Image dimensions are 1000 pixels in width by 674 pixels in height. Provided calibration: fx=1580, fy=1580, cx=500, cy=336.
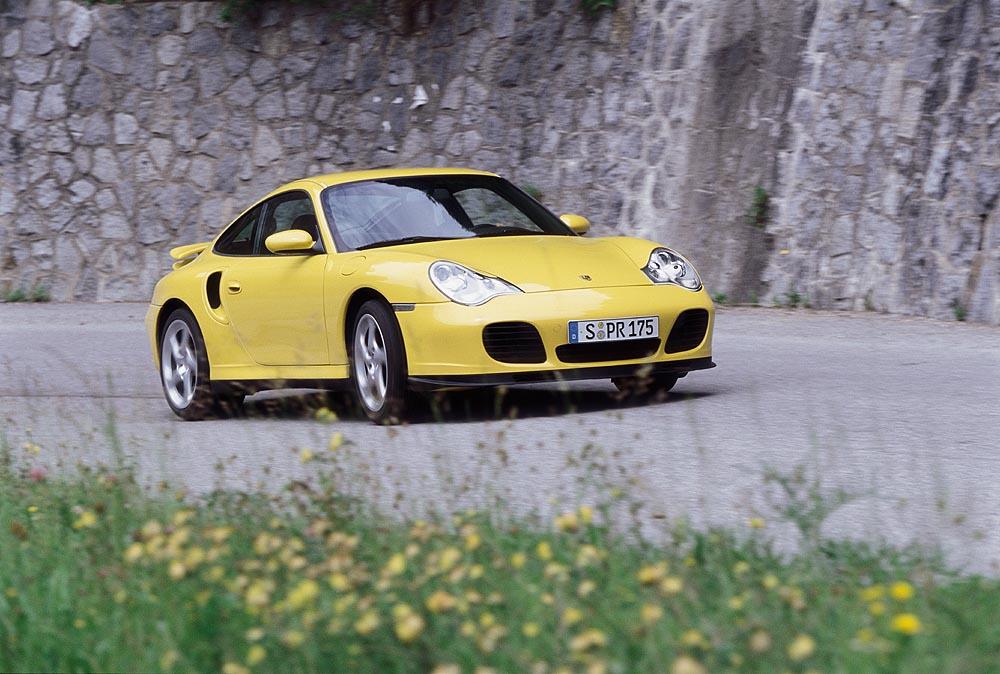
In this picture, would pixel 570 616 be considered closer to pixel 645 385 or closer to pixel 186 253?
pixel 645 385

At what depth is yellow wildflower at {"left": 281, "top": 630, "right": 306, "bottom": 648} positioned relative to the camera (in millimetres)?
2980

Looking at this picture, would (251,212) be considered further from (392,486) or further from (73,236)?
(73,236)

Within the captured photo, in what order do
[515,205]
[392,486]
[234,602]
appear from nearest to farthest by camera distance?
[234,602]
[392,486]
[515,205]

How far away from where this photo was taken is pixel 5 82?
720 inches

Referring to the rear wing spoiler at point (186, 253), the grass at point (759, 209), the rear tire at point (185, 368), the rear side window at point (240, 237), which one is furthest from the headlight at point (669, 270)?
the grass at point (759, 209)

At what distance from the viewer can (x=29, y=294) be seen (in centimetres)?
1764

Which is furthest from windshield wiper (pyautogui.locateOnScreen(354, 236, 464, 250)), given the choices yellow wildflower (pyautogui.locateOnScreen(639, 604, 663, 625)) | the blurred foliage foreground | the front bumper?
yellow wildflower (pyautogui.locateOnScreen(639, 604, 663, 625))

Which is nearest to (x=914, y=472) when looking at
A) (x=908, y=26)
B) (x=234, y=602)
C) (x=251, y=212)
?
(x=234, y=602)

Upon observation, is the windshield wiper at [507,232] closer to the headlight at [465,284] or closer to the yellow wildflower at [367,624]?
the headlight at [465,284]

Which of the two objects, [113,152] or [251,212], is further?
[113,152]

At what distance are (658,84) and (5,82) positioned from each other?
25.5 feet

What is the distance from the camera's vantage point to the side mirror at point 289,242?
26.9 feet

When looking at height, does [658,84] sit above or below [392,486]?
above

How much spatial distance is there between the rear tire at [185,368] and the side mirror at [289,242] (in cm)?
111
